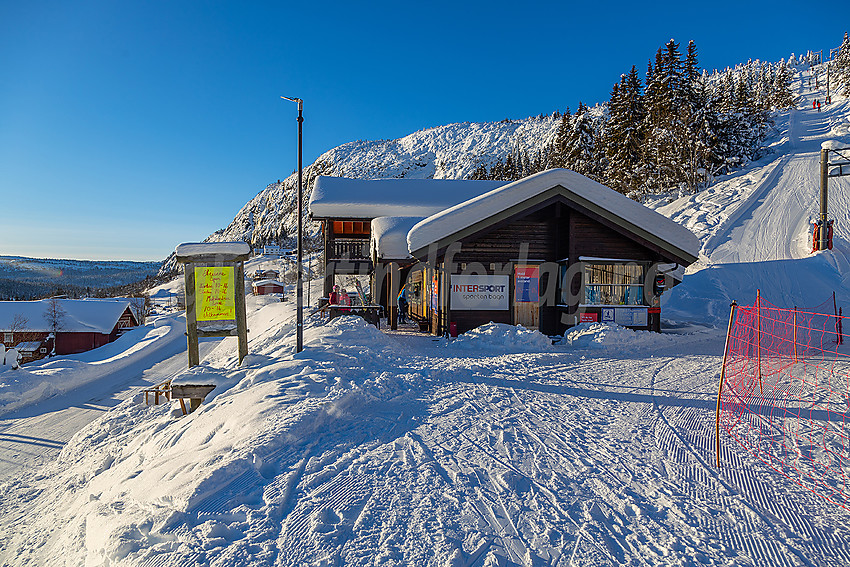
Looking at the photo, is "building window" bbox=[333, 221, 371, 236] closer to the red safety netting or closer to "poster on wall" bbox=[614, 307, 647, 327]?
"poster on wall" bbox=[614, 307, 647, 327]

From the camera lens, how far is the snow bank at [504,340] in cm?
1222

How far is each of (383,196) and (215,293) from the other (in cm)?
1493

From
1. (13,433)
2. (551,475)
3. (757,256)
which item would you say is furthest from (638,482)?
(757,256)

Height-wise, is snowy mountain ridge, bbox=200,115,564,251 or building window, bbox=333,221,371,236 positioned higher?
snowy mountain ridge, bbox=200,115,564,251

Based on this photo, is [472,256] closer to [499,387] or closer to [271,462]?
[499,387]

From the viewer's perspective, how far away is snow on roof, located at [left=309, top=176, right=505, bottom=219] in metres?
21.8

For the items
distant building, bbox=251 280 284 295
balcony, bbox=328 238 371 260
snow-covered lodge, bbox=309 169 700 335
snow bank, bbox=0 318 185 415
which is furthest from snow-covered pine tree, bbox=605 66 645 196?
distant building, bbox=251 280 284 295

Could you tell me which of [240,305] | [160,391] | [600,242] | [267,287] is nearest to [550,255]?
[600,242]

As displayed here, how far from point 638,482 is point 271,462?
3743 mm

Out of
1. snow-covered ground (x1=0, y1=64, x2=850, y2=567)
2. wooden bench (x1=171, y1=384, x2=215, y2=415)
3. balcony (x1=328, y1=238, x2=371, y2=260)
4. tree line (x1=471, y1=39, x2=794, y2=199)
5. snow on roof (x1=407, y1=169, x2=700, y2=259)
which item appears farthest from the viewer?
tree line (x1=471, y1=39, x2=794, y2=199)

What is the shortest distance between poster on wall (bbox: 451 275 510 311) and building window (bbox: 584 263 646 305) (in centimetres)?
308

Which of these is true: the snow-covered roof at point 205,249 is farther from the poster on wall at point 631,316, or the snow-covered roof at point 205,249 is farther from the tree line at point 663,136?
the tree line at point 663,136

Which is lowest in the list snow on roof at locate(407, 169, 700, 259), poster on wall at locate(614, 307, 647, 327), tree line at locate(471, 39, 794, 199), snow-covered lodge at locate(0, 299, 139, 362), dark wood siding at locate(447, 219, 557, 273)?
snow-covered lodge at locate(0, 299, 139, 362)

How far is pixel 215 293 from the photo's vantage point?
9.54 metres
